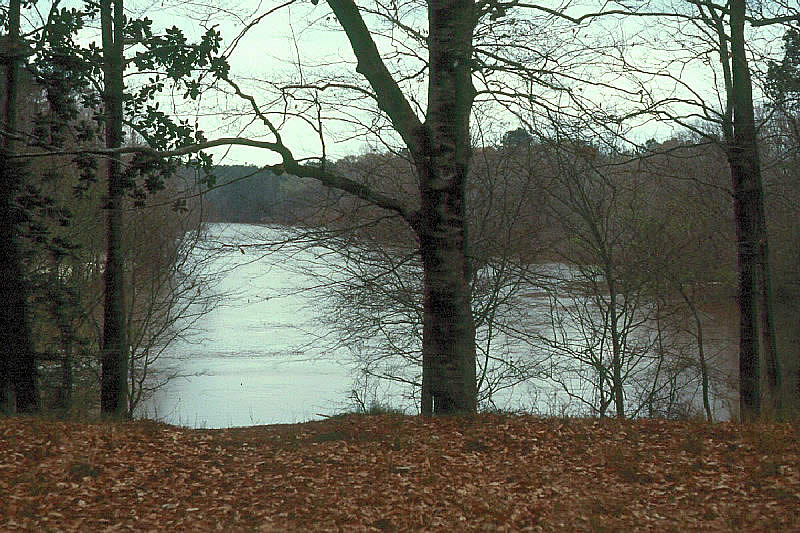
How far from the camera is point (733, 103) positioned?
1075 centimetres

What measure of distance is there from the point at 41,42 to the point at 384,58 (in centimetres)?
361

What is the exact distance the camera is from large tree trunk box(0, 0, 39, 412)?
8.80 metres

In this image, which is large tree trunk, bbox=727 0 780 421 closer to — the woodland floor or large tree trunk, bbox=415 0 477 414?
the woodland floor

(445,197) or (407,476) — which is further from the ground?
(445,197)

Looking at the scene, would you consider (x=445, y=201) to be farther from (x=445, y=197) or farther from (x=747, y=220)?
(x=747, y=220)

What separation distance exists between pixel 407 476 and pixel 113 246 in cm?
678

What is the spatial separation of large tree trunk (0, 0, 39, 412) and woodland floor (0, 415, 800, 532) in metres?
2.25

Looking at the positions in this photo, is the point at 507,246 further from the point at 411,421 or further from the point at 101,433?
the point at 101,433

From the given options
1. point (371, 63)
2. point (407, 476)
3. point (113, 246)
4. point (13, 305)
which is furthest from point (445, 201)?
point (113, 246)

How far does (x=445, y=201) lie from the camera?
24.2ft

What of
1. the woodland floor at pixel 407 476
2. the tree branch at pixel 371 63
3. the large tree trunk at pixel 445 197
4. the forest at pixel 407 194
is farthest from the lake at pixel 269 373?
the woodland floor at pixel 407 476

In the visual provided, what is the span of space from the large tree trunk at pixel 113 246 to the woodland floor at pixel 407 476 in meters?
4.00

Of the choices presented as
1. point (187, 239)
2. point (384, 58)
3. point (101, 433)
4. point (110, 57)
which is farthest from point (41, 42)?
point (187, 239)

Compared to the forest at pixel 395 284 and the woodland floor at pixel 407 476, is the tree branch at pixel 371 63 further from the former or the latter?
the woodland floor at pixel 407 476
